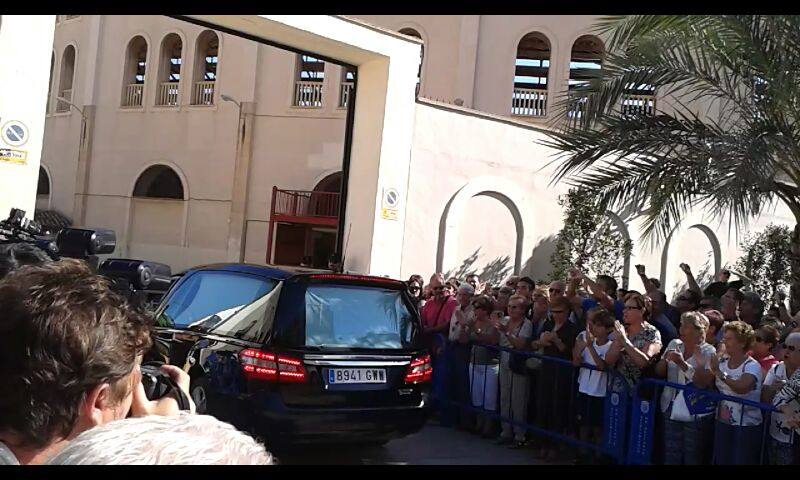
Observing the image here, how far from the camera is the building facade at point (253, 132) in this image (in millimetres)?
21281

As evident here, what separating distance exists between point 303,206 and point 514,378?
16265mm

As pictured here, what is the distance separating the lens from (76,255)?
8.72 meters

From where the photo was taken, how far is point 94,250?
870 centimetres

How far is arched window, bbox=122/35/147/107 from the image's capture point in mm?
27422

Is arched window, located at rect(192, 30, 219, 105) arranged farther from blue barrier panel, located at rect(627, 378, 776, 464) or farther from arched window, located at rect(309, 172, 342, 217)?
blue barrier panel, located at rect(627, 378, 776, 464)

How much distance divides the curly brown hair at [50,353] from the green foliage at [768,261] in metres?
18.9

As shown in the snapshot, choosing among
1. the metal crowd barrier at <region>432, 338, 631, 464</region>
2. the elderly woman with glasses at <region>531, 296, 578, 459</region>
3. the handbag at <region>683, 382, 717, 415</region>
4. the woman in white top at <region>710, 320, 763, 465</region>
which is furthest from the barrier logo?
the woman in white top at <region>710, 320, 763, 465</region>

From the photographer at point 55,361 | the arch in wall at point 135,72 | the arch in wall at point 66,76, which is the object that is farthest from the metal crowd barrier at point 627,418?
the arch in wall at point 66,76

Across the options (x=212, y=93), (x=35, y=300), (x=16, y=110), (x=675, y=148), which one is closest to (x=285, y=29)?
(x=16, y=110)

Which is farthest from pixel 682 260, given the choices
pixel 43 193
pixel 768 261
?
pixel 43 193
